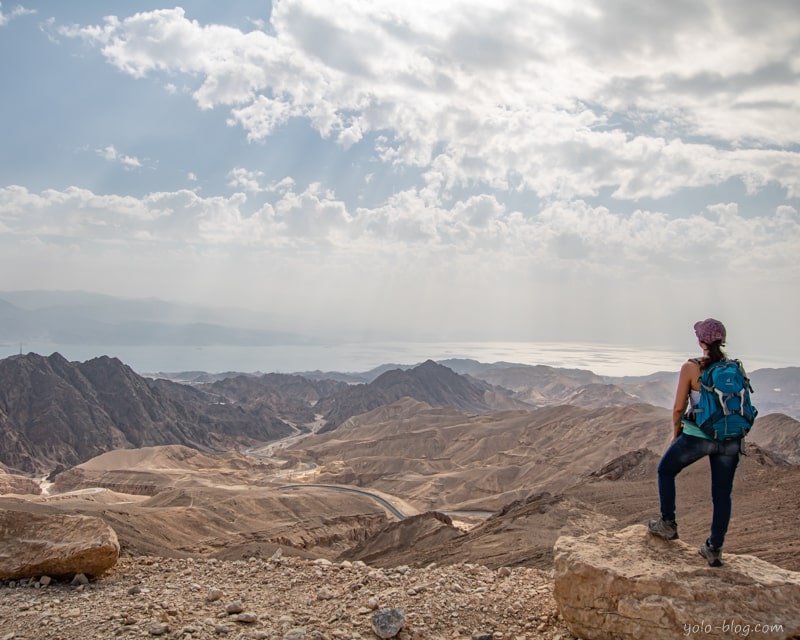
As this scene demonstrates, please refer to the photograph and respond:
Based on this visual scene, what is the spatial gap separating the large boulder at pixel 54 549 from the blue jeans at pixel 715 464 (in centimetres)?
757

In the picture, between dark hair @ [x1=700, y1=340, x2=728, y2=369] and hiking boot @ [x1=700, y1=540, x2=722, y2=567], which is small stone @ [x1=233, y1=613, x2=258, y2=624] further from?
dark hair @ [x1=700, y1=340, x2=728, y2=369]

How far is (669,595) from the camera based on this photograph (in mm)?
5852

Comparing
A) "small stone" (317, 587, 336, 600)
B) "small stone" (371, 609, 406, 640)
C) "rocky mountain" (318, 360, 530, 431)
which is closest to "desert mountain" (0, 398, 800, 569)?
"small stone" (371, 609, 406, 640)

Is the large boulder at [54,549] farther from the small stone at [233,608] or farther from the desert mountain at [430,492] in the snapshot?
the desert mountain at [430,492]

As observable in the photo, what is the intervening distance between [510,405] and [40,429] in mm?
121919

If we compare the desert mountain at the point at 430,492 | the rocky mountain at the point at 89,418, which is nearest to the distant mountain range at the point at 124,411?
the rocky mountain at the point at 89,418

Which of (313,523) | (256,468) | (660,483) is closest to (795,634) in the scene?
(660,483)

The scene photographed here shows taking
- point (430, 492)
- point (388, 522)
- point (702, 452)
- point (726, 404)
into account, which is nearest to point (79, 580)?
point (702, 452)

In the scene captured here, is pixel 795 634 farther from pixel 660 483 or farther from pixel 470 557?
pixel 470 557

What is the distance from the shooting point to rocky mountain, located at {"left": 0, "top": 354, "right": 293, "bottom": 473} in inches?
3917

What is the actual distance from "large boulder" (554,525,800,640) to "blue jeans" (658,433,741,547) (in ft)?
1.36

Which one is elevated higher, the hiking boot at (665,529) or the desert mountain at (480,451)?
the hiking boot at (665,529)

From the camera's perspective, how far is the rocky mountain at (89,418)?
9950cm

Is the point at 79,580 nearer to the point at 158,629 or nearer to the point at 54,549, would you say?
the point at 54,549
